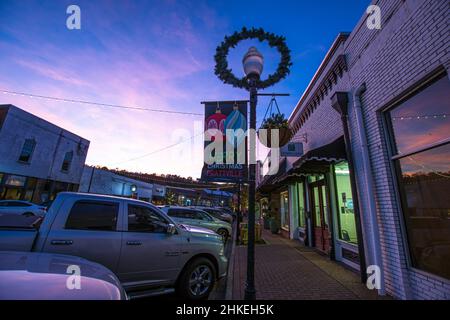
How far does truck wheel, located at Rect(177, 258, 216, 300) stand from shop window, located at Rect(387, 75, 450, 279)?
399cm

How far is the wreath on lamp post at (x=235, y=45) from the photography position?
4.46 m

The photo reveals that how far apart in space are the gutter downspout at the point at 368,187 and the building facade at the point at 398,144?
2 centimetres

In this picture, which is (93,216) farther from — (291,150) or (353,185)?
(291,150)

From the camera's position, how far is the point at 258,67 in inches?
165

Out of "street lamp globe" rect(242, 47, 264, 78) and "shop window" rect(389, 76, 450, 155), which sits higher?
"street lamp globe" rect(242, 47, 264, 78)

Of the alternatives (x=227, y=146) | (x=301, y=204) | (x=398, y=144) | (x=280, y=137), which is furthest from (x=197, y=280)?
(x=301, y=204)

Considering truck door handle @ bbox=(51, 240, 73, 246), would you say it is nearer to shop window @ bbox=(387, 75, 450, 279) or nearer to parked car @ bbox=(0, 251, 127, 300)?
parked car @ bbox=(0, 251, 127, 300)

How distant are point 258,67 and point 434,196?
→ 391 centimetres

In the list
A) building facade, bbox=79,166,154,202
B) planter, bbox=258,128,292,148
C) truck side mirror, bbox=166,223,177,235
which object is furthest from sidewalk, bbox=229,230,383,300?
building facade, bbox=79,166,154,202

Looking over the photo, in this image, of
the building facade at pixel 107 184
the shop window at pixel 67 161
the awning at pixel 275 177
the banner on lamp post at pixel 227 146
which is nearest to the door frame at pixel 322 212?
the awning at pixel 275 177

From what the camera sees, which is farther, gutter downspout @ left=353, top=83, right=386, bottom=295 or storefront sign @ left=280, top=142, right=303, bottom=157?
storefront sign @ left=280, top=142, right=303, bottom=157

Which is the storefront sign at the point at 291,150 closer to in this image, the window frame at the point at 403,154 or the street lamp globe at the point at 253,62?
the window frame at the point at 403,154

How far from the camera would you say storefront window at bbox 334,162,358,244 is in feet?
22.8

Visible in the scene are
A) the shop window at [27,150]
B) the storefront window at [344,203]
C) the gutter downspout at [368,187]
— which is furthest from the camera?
the shop window at [27,150]
